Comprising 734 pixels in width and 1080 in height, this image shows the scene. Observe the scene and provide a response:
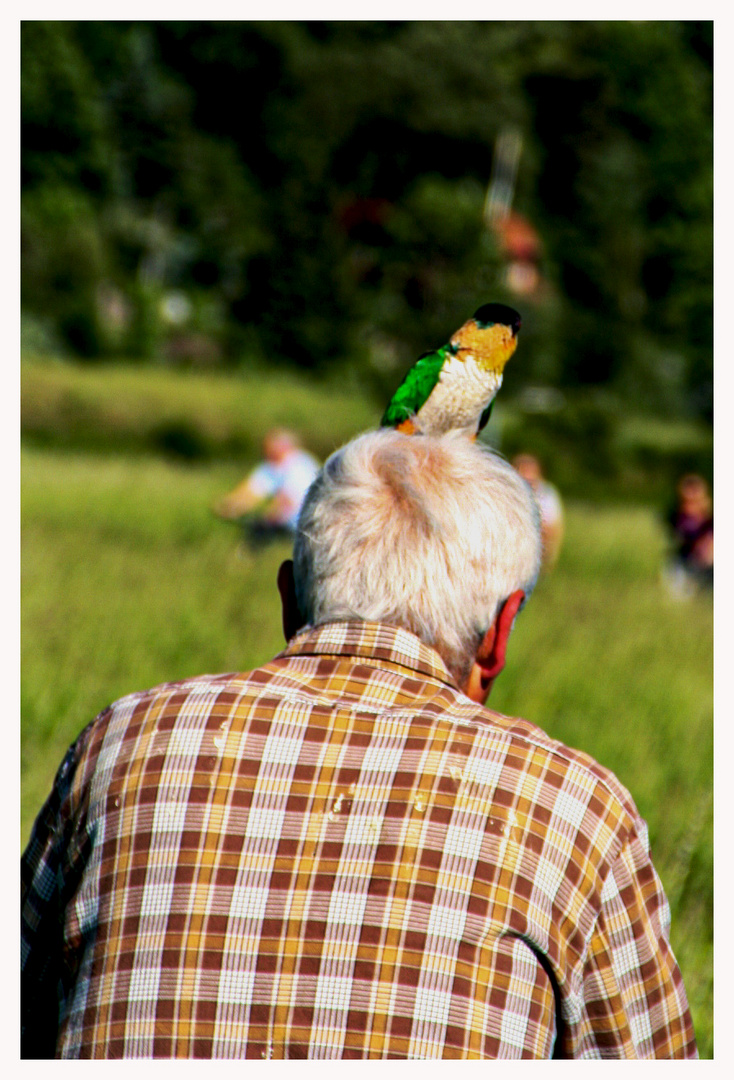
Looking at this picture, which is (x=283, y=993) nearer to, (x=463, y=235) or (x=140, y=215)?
(x=463, y=235)

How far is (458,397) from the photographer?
2.91m

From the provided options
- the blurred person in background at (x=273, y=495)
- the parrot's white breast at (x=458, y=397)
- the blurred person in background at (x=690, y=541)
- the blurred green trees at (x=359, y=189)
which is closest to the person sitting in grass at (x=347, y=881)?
the parrot's white breast at (x=458, y=397)

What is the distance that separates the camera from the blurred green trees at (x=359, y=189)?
38.4 metres

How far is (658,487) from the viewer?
28.8 meters

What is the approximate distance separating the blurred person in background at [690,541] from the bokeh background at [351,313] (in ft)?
0.68

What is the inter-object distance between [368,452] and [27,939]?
0.74 m

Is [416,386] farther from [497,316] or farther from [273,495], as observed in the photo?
[273,495]

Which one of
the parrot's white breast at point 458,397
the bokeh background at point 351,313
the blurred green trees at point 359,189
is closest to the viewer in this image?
the parrot's white breast at point 458,397

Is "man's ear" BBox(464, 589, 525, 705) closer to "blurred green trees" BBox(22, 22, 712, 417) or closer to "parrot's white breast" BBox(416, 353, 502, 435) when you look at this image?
"parrot's white breast" BBox(416, 353, 502, 435)

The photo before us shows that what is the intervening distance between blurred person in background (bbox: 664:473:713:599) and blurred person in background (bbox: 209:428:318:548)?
3111 millimetres

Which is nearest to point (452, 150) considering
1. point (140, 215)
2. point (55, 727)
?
point (140, 215)

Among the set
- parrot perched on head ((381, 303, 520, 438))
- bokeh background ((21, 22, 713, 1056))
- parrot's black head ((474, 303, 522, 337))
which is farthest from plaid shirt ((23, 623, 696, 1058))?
parrot's black head ((474, 303, 522, 337))

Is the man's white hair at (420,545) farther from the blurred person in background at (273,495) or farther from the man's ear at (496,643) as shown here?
the blurred person in background at (273,495)

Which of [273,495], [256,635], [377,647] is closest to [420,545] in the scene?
[377,647]
